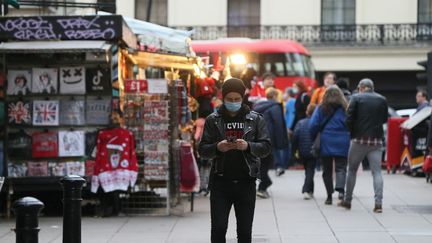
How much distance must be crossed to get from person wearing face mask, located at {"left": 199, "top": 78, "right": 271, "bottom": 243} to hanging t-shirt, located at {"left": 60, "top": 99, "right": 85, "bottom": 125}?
539 centimetres

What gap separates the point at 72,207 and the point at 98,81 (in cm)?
501

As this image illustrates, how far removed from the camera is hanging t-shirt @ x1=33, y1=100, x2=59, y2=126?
13.0m

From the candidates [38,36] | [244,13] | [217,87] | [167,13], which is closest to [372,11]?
[244,13]

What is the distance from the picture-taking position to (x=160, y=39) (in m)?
14.2

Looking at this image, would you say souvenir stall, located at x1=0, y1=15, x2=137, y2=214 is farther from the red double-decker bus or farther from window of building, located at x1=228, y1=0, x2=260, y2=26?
window of building, located at x1=228, y1=0, x2=260, y2=26

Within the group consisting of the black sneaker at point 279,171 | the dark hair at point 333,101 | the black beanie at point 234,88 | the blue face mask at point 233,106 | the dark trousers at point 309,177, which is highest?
the black beanie at point 234,88

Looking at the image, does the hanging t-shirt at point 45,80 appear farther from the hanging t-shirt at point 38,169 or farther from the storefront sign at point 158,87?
the storefront sign at point 158,87

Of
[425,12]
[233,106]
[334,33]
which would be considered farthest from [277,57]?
[233,106]

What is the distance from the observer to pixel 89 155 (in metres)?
13.0

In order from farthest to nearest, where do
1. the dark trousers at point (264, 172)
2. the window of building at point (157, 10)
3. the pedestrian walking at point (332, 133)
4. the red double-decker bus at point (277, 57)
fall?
the window of building at point (157, 10)
the red double-decker bus at point (277, 57)
the dark trousers at point (264, 172)
the pedestrian walking at point (332, 133)

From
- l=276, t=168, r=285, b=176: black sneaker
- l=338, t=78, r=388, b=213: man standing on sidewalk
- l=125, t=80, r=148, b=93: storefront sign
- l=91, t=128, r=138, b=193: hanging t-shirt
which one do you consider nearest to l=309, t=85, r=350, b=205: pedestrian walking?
l=338, t=78, r=388, b=213: man standing on sidewalk

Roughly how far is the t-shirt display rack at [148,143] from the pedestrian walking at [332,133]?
241 centimetres

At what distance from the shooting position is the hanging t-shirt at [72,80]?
12984 millimetres

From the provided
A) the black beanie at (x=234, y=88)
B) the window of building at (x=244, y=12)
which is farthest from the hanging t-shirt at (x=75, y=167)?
the window of building at (x=244, y=12)
